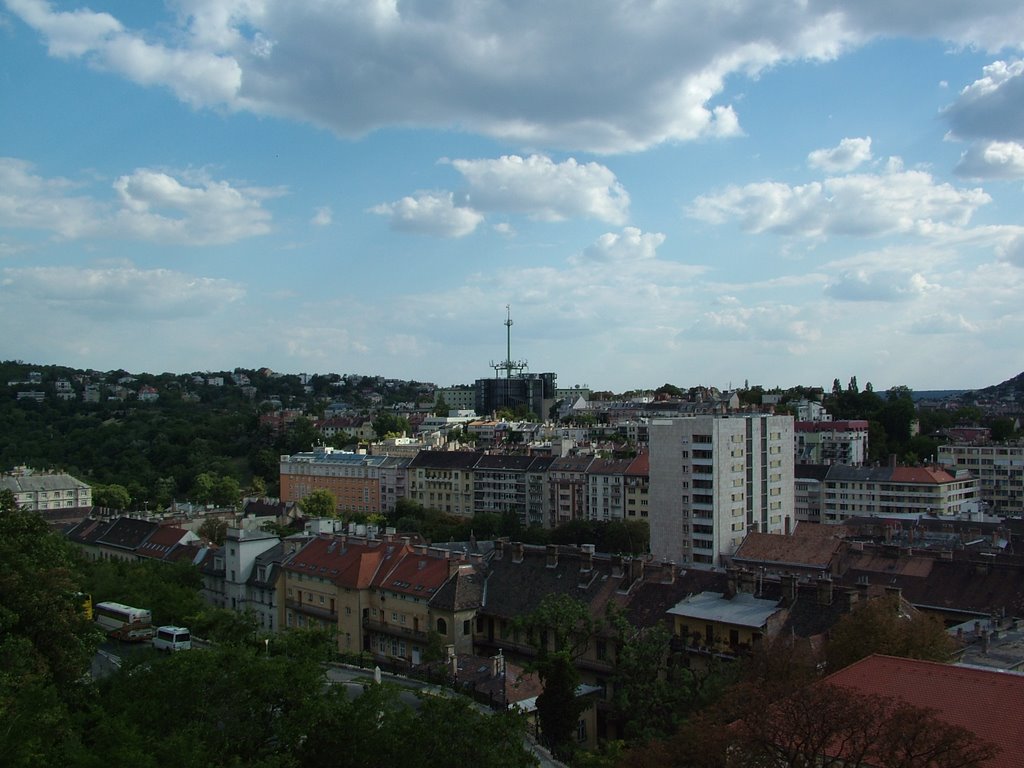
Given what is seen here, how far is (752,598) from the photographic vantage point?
132 ft

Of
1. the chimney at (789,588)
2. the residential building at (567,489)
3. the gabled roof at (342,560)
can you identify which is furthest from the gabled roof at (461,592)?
the residential building at (567,489)

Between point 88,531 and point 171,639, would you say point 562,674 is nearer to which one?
point 171,639

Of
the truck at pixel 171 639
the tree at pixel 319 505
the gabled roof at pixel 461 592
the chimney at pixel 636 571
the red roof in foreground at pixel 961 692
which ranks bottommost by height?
Result: the truck at pixel 171 639

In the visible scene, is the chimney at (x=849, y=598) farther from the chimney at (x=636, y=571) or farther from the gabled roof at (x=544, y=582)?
the gabled roof at (x=544, y=582)

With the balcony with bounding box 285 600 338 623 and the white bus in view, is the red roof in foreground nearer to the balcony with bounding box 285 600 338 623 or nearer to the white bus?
the balcony with bounding box 285 600 338 623

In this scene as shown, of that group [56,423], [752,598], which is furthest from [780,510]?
[56,423]

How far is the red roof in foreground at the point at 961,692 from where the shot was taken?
803 inches

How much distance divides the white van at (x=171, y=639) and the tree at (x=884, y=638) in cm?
3057

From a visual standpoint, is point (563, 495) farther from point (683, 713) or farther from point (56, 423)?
point (56, 423)

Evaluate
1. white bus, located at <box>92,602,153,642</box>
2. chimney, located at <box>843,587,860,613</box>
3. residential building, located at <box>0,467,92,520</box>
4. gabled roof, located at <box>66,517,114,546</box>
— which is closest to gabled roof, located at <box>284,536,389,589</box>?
white bus, located at <box>92,602,153,642</box>

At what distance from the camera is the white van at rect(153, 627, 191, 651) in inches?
1781

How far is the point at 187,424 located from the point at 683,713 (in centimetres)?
14693

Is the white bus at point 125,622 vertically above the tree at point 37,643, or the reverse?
the tree at point 37,643

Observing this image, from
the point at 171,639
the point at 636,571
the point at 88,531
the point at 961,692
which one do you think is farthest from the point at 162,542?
the point at 961,692
